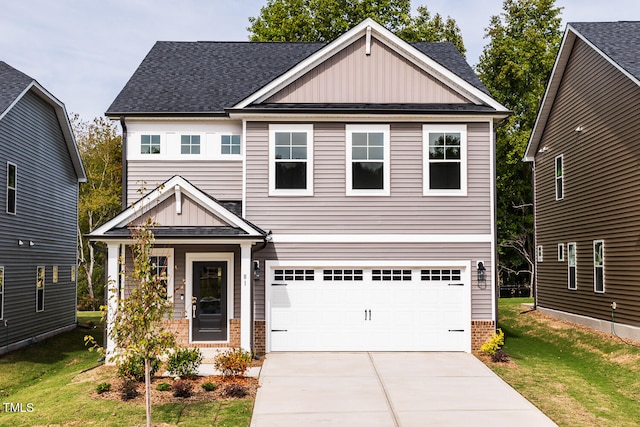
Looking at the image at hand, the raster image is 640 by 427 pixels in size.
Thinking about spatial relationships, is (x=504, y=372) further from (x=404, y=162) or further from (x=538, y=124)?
(x=538, y=124)

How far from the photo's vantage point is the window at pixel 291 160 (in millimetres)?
16906

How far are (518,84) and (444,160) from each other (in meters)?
21.9

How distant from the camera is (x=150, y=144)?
17.8 m

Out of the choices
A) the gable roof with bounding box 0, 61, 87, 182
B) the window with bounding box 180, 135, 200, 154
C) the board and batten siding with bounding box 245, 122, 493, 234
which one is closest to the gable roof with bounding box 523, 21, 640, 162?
the board and batten siding with bounding box 245, 122, 493, 234

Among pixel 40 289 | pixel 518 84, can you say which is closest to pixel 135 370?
pixel 40 289

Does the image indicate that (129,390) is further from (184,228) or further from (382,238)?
(382,238)

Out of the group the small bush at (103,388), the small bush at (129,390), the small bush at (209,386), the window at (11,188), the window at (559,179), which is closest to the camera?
the small bush at (129,390)

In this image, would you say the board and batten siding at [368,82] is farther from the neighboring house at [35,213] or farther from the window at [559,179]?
the neighboring house at [35,213]

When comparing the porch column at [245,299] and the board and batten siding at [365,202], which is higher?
the board and batten siding at [365,202]

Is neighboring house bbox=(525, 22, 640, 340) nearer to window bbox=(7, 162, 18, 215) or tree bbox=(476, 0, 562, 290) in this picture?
tree bbox=(476, 0, 562, 290)

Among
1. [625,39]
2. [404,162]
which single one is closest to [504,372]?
[404,162]

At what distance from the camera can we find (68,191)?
24.2 meters

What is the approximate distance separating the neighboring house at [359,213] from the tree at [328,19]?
63.8 feet

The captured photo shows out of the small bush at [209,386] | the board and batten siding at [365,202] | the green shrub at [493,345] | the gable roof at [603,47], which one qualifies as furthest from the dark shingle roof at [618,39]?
the small bush at [209,386]
